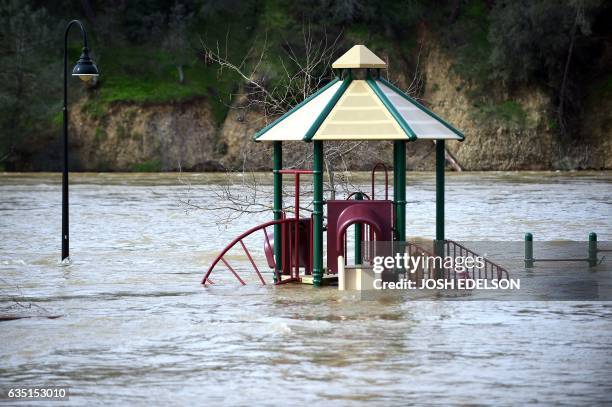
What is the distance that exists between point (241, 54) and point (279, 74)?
252 inches

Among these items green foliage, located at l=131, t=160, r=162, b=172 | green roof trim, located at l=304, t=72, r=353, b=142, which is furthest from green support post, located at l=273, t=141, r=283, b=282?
green foliage, located at l=131, t=160, r=162, b=172

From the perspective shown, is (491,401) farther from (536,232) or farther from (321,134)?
(536,232)

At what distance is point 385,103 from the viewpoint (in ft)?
69.4

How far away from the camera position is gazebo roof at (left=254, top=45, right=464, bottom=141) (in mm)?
20672

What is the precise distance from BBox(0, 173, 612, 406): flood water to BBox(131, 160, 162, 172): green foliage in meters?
44.6

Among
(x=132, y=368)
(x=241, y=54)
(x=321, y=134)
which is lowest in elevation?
(x=132, y=368)

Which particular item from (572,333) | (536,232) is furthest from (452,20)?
(572,333)

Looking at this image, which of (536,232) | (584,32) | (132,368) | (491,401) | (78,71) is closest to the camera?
(491,401)

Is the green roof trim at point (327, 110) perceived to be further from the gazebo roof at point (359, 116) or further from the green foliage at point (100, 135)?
the green foliage at point (100, 135)

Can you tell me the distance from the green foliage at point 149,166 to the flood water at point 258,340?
1756 inches

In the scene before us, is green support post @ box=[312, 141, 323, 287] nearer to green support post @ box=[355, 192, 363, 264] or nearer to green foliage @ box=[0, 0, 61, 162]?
green support post @ box=[355, 192, 363, 264]

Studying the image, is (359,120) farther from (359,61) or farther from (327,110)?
(359,61)

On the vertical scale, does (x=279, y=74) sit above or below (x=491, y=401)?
above

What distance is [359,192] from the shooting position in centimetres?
2152
